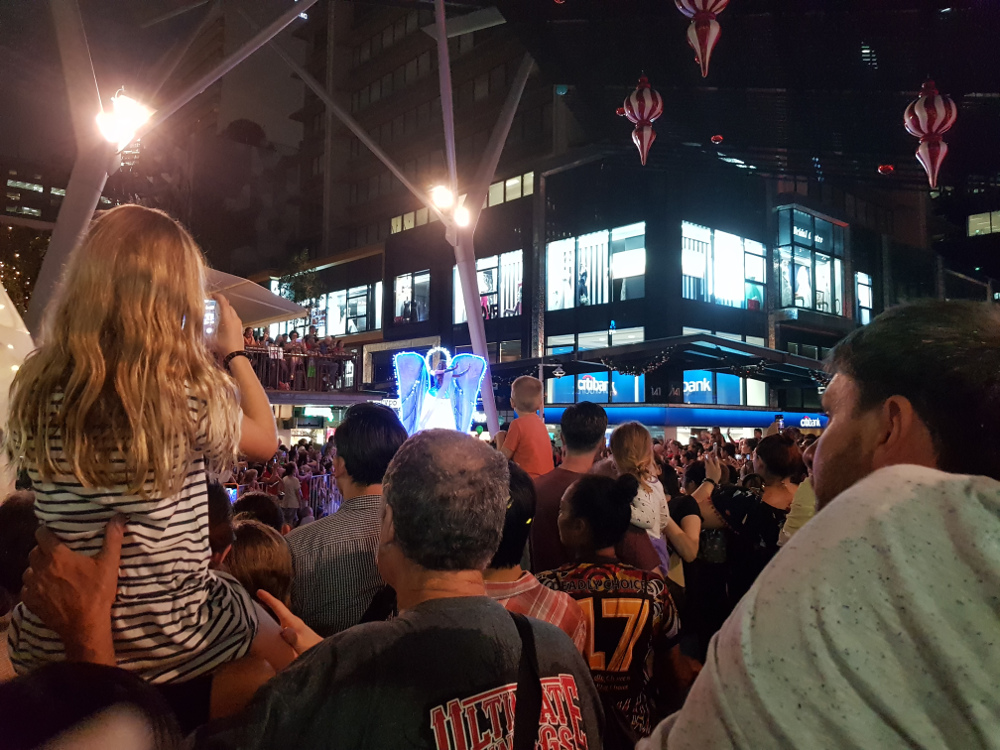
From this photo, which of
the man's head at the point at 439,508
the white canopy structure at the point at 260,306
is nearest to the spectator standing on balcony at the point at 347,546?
the man's head at the point at 439,508

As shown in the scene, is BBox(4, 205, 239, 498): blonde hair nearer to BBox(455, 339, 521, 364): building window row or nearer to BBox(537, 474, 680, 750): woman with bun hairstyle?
BBox(537, 474, 680, 750): woman with bun hairstyle

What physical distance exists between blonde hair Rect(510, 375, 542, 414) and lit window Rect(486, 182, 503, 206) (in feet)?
93.2

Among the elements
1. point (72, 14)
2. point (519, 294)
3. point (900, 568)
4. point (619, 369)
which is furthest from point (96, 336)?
point (519, 294)

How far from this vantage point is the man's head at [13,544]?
2.69 metres

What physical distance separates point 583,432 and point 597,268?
25.3 meters

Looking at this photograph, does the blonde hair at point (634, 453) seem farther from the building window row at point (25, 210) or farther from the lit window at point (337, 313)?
the building window row at point (25, 210)

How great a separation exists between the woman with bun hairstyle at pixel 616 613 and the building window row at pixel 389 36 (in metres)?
40.7

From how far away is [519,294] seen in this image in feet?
103

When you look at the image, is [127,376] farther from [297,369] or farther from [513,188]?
[513,188]

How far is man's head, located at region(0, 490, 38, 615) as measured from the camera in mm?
2688

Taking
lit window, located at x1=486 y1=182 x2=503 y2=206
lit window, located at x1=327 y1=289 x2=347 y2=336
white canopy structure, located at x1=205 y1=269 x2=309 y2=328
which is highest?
lit window, located at x1=486 y1=182 x2=503 y2=206

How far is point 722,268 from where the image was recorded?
28844mm

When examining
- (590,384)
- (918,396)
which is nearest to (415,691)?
(918,396)

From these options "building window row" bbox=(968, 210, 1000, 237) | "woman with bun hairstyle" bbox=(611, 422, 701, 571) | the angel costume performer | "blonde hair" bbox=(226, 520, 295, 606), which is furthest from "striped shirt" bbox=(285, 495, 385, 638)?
"building window row" bbox=(968, 210, 1000, 237)
